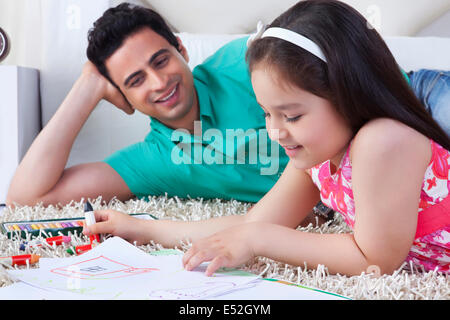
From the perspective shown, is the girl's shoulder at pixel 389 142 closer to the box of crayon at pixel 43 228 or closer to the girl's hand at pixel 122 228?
the girl's hand at pixel 122 228

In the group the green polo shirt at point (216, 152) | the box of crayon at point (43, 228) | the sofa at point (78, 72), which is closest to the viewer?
the box of crayon at point (43, 228)

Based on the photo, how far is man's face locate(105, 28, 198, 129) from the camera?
140 cm

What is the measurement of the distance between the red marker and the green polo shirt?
2.14 ft

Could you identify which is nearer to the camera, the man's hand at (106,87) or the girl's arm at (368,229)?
the girl's arm at (368,229)

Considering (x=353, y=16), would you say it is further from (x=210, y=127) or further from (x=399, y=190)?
(x=210, y=127)

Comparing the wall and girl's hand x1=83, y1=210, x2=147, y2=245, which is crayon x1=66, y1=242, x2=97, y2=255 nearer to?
girl's hand x1=83, y1=210, x2=147, y2=245

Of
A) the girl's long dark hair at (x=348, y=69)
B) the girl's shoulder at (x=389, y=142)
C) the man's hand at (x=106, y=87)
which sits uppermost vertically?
the girl's long dark hair at (x=348, y=69)

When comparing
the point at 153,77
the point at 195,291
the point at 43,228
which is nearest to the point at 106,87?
the point at 153,77

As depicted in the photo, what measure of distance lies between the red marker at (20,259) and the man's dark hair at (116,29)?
0.75 m

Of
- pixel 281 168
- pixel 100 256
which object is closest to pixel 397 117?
pixel 100 256

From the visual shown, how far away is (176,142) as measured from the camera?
1.47 m

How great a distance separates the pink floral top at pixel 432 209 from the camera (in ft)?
2.43

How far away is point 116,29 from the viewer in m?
1.43

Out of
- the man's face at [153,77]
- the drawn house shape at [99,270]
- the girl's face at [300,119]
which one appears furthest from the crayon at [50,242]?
the man's face at [153,77]
